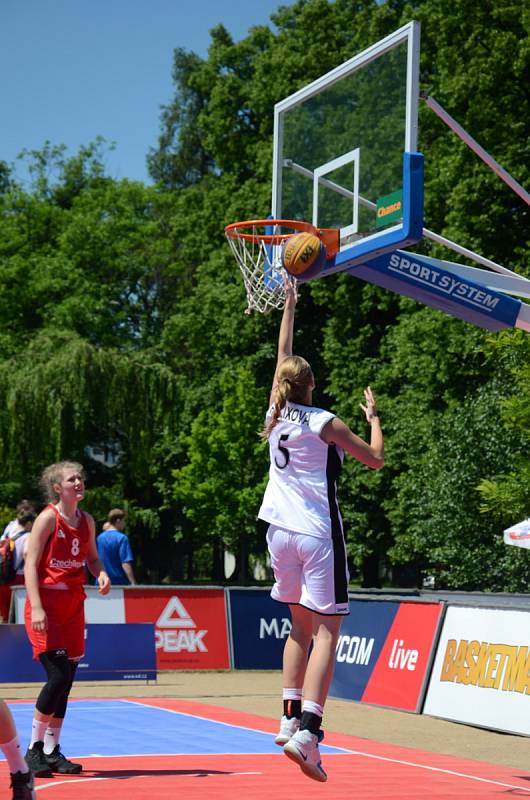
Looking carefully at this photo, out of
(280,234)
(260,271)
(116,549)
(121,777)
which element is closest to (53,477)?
(121,777)

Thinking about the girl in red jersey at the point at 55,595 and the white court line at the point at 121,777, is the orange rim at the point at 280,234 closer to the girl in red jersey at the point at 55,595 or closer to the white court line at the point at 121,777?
the girl in red jersey at the point at 55,595

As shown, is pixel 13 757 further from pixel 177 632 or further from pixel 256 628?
pixel 256 628

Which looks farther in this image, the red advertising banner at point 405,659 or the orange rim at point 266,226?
the red advertising banner at point 405,659

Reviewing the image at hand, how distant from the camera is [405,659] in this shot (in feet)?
47.8

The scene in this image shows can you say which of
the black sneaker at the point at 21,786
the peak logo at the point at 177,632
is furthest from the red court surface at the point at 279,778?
the peak logo at the point at 177,632

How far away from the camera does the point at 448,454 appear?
28781mm

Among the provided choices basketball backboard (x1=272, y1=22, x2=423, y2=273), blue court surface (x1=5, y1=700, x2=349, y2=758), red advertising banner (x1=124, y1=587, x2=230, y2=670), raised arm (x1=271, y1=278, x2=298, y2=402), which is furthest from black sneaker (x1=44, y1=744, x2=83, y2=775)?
red advertising banner (x1=124, y1=587, x2=230, y2=670)

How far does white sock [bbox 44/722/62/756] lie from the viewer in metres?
8.70

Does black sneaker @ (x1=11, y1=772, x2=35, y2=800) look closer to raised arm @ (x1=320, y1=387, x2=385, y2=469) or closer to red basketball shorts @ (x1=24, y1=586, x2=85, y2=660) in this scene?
Result: red basketball shorts @ (x1=24, y1=586, x2=85, y2=660)

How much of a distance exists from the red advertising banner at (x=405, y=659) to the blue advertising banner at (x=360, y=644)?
0.42 ft

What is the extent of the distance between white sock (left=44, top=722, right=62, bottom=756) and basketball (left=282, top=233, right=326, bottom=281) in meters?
3.85

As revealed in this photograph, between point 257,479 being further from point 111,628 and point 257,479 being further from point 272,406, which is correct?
point 272,406

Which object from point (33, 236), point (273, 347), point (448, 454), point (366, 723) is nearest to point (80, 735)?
point (366, 723)

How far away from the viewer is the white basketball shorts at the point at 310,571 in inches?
273
